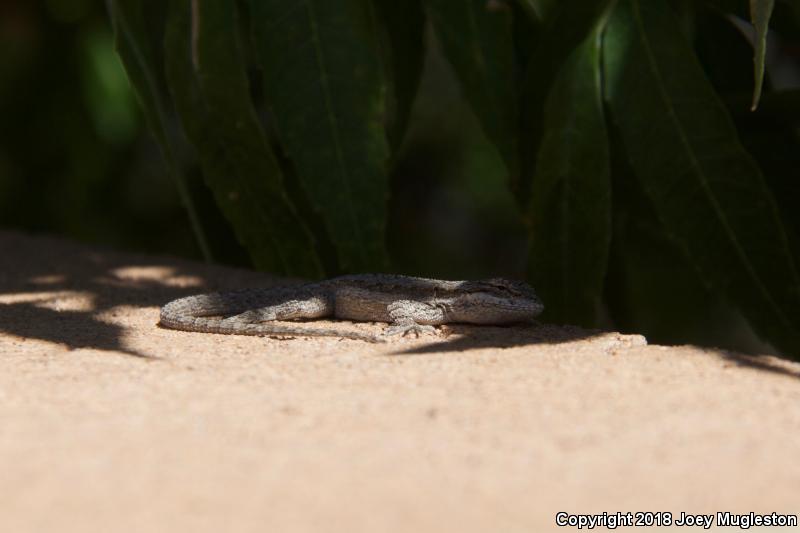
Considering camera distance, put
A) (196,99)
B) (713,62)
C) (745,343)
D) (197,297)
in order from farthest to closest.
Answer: (745,343), (713,62), (196,99), (197,297)

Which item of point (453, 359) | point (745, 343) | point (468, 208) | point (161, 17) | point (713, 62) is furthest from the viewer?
point (745, 343)

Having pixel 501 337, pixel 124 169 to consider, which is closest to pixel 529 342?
pixel 501 337

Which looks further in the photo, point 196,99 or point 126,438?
point 196,99

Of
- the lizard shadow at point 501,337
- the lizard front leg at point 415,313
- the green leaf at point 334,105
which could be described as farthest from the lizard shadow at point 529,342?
the green leaf at point 334,105

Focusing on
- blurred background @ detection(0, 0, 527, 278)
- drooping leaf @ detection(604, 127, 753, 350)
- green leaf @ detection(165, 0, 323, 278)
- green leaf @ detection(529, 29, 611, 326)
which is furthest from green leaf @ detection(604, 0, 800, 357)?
blurred background @ detection(0, 0, 527, 278)

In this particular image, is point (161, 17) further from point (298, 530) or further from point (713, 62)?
point (298, 530)

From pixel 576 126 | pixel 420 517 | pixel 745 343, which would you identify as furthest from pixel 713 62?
pixel 745 343

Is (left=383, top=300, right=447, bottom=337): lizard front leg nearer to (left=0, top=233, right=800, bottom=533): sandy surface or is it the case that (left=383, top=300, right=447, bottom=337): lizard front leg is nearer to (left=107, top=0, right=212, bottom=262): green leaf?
(left=0, top=233, right=800, bottom=533): sandy surface
